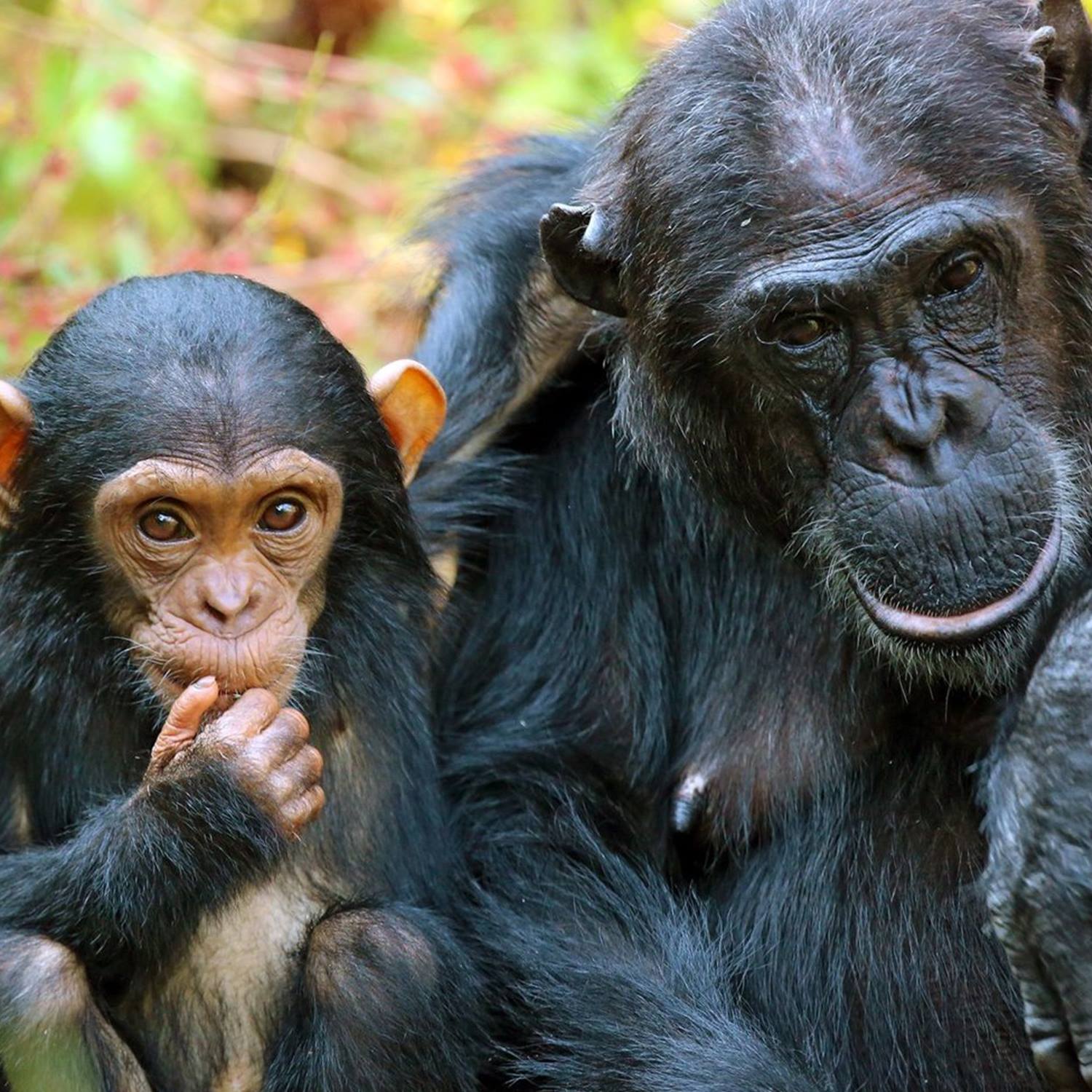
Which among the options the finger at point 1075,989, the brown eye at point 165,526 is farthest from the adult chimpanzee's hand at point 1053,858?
the brown eye at point 165,526

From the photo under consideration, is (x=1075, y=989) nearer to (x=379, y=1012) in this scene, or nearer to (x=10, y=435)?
(x=379, y=1012)

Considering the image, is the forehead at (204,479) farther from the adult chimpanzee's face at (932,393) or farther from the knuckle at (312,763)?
the adult chimpanzee's face at (932,393)

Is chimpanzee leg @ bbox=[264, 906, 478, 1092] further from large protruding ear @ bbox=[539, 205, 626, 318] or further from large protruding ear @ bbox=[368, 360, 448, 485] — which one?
large protruding ear @ bbox=[539, 205, 626, 318]

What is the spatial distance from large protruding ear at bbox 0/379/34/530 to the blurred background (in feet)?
4.32

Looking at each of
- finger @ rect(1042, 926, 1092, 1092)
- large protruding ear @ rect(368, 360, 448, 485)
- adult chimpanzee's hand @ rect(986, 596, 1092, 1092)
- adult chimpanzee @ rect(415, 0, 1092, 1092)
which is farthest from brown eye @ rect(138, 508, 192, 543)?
→ finger @ rect(1042, 926, 1092, 1092)

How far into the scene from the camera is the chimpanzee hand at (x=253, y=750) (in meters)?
3.82

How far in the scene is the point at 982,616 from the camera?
3.58 meters

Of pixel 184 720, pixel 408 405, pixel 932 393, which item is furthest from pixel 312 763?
pixel 932 393

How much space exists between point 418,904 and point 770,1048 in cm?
85

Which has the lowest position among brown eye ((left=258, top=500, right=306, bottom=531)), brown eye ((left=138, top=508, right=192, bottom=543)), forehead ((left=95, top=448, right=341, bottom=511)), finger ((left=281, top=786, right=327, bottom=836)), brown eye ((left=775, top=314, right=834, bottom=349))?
finger ((left=281, top=786, right=327, bottom=836))

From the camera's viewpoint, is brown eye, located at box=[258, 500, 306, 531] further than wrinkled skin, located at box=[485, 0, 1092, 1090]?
Yes

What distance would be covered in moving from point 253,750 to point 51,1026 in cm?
66

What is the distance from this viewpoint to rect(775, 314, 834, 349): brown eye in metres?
3.70

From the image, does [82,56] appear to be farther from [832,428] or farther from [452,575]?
[832,428]
